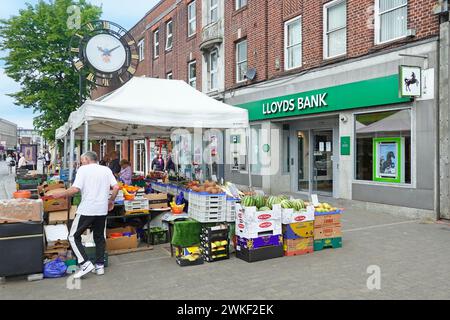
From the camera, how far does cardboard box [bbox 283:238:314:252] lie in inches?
255

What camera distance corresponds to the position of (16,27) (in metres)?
23.9

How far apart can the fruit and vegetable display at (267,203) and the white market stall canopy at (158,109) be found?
2200 millimetres

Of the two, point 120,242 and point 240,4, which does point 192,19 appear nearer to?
point 240,4

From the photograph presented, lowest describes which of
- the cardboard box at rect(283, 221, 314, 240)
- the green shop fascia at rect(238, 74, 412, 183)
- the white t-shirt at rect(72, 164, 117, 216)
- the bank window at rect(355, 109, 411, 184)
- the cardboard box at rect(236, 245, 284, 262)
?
the cardboard box at rect(236, 245, 284, 262)

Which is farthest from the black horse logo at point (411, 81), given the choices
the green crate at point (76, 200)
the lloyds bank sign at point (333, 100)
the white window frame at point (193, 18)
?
the white window frame at point (193, 18)

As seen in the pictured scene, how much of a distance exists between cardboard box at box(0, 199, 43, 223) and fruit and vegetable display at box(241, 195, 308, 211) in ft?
10.1

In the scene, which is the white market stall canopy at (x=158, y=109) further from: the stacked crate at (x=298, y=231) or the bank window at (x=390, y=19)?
the bank window at (x=390, y=19)

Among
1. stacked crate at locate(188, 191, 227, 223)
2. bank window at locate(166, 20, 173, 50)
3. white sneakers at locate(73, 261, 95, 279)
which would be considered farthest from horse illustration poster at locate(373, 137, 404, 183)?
bank window at locate(166, 20, 173, 50)

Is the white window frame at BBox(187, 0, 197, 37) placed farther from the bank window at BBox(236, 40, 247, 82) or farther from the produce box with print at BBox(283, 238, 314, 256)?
the produce box with print at BBox(283, 238, 314, 256)
